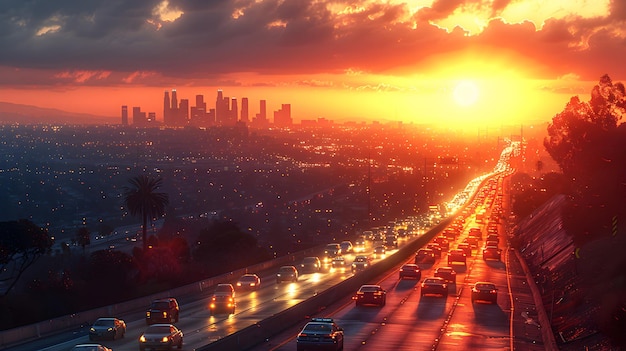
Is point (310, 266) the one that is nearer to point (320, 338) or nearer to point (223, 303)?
point (223, 303)

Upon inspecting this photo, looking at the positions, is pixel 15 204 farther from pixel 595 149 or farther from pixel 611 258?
pixel 611 258

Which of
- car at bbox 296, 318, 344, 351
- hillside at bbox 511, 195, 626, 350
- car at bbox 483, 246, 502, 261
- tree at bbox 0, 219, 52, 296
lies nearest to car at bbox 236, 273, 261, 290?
tree at bbox 0, 219, 52, 296

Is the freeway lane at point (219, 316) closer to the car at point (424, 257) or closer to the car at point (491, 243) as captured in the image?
the car at point (424, 257)

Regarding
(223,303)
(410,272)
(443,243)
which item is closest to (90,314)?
(223,303)

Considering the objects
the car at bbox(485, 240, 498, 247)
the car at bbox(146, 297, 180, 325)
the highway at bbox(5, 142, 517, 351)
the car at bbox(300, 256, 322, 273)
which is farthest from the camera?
the car at bbox(485, 240, 498, 247)

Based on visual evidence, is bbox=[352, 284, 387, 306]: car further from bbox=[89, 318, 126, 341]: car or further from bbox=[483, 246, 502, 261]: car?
bbox=[483, 246, 502, 261]: car

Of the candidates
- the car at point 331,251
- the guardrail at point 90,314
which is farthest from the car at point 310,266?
the car at point 331,251
